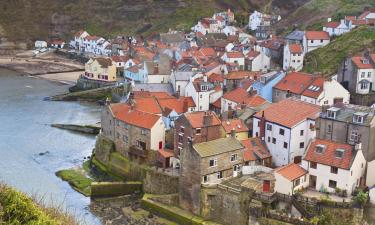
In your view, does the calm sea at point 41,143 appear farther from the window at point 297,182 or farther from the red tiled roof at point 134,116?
the window at point 297,182

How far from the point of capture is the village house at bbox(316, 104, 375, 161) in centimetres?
3241

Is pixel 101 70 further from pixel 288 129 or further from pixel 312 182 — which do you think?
pixel 312 182

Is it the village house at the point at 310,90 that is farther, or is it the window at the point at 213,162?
the village house at the point at 310,90

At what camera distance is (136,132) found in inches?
1624

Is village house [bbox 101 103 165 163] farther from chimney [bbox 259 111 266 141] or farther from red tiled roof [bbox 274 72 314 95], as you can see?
red tiled roof [bbox 274 72 314 95]

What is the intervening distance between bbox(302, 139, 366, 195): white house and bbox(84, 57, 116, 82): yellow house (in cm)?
4753

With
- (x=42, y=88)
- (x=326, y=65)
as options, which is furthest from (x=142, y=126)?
(x=42, y=88)

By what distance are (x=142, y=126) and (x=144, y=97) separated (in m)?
8.50

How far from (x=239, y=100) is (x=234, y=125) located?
7.58 metres

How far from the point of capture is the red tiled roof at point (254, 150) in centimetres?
3622

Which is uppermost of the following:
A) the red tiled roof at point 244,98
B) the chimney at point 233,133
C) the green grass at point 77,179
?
the red tiled roof at point 244,98

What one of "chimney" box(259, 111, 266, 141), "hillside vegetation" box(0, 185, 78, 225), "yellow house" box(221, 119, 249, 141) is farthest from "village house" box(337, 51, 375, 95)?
"hillside vegetation" box(0, 185, 78, 225)

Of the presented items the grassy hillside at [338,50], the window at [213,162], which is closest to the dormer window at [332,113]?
the window at [213,162]

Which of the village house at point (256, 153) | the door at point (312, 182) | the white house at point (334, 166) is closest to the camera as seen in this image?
the white house at point (334, 166)
